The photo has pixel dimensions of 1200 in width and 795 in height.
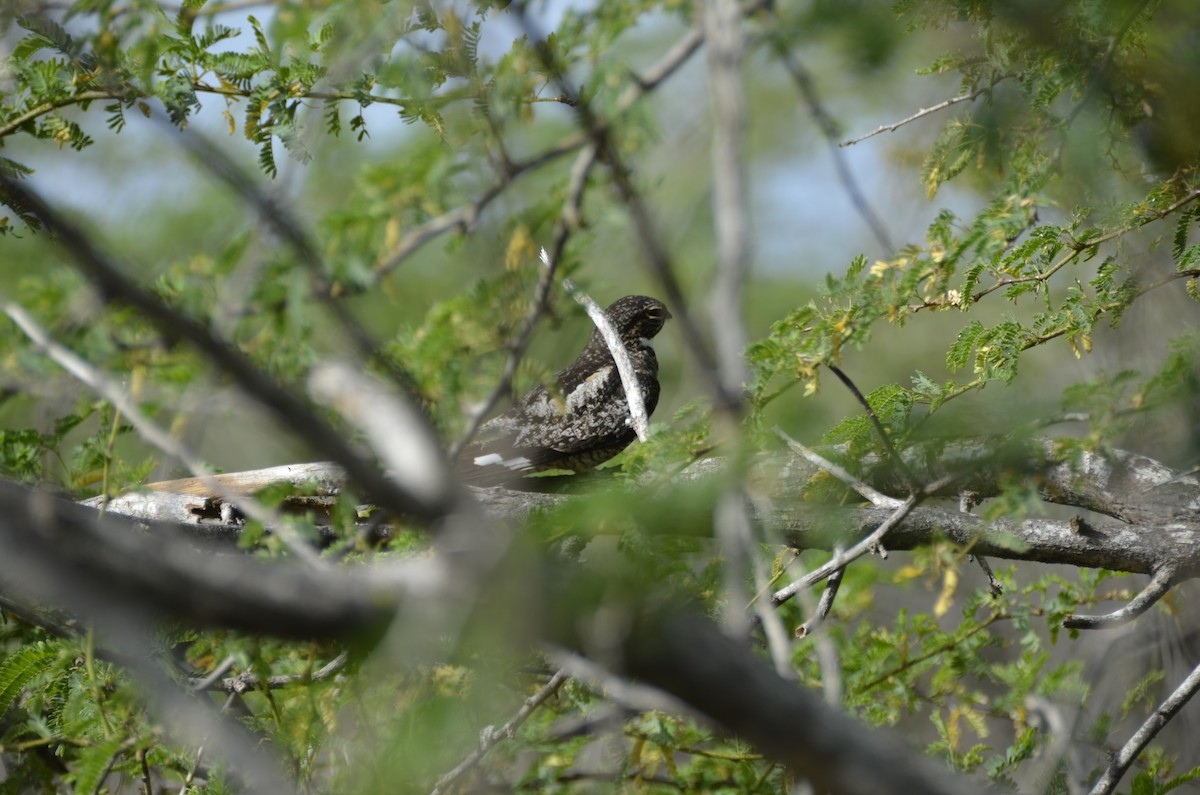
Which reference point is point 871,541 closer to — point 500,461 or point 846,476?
point 846,476

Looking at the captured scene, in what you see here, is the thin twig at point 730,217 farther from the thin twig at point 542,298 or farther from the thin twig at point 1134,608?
the thin twig at point 1134,608

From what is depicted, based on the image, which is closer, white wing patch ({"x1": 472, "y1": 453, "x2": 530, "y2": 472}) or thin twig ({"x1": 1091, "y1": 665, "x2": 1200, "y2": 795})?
thin twig ({"x1": 1091, "y1": 665, "x2": 1200, "y2": 795})

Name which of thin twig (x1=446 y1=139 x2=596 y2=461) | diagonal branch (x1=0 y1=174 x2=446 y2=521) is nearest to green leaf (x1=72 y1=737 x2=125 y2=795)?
thin twig (x1=446 y1=139 x2=596 y2=461)

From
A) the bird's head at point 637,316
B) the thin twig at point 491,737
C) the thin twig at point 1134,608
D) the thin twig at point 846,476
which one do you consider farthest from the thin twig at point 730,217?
the bird's head at point 637,316

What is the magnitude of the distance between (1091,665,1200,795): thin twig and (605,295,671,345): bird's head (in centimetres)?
307

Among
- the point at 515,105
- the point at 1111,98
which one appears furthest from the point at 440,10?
the point at 1111,98

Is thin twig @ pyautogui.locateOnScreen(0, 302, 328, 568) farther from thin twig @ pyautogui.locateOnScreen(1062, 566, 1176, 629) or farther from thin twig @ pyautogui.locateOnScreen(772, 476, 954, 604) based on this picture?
thin twig @ pyautogui.locateOnScreen(1062, 566, 1176, 629)

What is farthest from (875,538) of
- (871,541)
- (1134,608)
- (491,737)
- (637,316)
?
(637,316)

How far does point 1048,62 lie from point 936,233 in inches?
24.9

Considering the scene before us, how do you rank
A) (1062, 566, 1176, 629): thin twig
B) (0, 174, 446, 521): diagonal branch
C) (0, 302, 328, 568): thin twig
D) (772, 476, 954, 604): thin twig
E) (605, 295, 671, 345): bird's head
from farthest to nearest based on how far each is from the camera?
(605, 295, 671, 345): bird's head < (1062, 566, 1176, 629): thin twig < (772, 476, 954, 604): thin twig < (0, 302, 328, 568): thin twig < (0, 174, 446, 521): diagonal branch

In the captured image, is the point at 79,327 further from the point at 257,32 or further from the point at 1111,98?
the point at 1111,98

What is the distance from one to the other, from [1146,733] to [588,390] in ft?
9.41

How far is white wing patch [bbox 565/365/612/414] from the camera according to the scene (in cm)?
A: 480

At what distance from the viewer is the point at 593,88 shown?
68.8 inches
